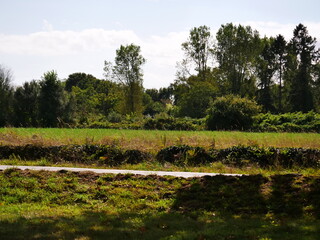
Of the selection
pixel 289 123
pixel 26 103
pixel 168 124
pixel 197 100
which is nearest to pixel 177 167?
pixel 289 123

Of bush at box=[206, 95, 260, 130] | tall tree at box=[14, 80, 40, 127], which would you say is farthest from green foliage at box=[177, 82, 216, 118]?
tall tree at box=[14, 80, 40, 127]

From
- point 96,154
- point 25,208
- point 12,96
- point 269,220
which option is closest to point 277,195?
point 269,220

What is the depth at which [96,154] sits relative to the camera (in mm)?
14242

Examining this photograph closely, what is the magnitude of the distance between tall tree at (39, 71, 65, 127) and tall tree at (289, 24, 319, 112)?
32.8m

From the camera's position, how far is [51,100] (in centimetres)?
3950

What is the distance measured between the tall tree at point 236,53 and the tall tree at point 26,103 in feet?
87.4

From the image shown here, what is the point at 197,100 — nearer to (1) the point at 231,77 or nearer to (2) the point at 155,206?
(1) the point at 231,77

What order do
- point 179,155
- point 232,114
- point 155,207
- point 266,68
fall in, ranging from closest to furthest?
point 155,207
point 179,155
point 232,114
point 266,68

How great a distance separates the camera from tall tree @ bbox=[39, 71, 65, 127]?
129ft

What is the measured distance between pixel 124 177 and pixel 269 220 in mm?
4381

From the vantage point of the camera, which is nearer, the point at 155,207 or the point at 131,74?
the point at 155,207

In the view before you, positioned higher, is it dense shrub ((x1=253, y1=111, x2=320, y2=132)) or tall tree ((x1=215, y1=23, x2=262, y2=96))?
tall tree ((x1=215, y1=23, x2=262, y2=96))

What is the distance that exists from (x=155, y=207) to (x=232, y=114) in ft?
80.3

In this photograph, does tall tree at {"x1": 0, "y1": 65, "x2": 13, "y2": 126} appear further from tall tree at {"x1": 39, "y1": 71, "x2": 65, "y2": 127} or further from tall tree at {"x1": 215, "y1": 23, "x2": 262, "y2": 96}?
tall tree at {"x1": 215, "y1": 23, "x2": 262, "y2": 96}
